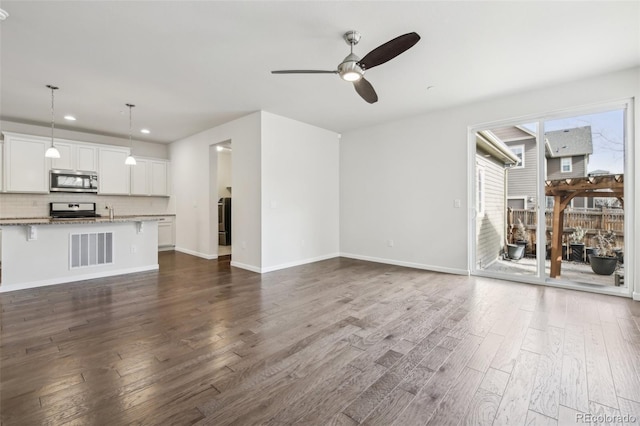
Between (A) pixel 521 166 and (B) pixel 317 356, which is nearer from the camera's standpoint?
(B) pixel 317 356

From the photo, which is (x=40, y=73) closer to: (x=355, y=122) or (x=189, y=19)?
(x=189, y=19)

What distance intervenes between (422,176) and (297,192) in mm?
2402

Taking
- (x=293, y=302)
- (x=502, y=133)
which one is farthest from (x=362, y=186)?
(x=293, y=302)

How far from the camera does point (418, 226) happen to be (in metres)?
5.21

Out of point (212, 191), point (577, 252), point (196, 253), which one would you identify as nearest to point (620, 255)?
point (577, 252)

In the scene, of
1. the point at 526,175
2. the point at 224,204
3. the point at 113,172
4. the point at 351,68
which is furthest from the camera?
the point at 224,204

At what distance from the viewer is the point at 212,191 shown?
6.32m

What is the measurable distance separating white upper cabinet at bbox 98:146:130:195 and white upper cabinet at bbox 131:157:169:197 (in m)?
0.17

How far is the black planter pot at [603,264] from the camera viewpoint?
3.80 m

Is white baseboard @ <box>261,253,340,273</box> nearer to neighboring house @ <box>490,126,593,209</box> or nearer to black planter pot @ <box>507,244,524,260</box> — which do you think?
black planter pot @ <box>507,244,524,260</box>

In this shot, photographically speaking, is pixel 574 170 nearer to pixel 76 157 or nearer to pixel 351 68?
pixel 351 68

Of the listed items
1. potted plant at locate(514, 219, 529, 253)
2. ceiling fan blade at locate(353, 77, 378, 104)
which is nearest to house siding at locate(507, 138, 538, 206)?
potted plant at locate(514, 219, 529, 253)

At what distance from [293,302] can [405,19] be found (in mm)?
3175

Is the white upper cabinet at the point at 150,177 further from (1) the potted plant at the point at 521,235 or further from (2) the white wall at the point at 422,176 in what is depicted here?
(1) the potted plant at the point at 521,235
